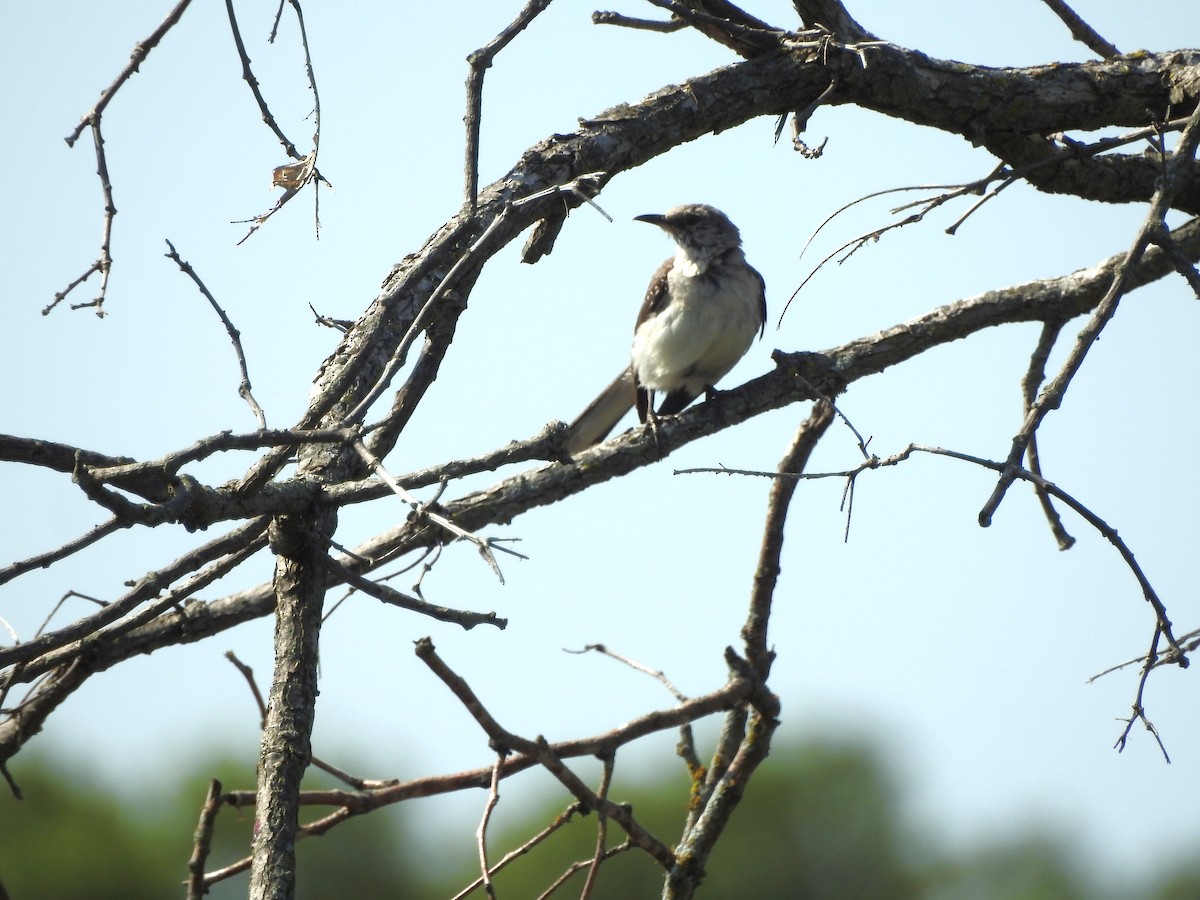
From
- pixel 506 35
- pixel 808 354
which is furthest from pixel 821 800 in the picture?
pixel 506 35

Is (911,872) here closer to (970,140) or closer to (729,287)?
(729,287)

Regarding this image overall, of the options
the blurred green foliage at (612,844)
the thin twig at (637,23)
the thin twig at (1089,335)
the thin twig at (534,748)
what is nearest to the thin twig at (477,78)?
the thin twig at (637,23)

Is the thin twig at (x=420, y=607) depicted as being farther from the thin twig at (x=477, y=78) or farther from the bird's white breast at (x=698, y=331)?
the bird's white breast at (x=698, y=331)

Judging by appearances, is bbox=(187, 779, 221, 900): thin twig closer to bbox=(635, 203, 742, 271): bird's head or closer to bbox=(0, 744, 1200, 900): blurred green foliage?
bbox=(635, 203, 742, 271): bird's head

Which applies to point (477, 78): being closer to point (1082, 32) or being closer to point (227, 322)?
point (227, 322)

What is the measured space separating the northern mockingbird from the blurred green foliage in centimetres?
949

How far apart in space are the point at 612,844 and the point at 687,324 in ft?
36.3

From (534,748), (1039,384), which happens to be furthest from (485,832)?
(1039,384)

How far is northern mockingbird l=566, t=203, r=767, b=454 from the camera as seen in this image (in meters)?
6.30

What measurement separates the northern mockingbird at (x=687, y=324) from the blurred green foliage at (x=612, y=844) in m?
9.49

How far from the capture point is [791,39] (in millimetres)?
4023

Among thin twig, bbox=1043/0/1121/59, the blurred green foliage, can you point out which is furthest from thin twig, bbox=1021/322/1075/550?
the blurred green foliage

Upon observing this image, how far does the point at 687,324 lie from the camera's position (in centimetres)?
627

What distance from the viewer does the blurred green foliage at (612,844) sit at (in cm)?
1602
